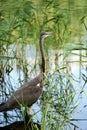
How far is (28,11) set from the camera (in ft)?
29.2

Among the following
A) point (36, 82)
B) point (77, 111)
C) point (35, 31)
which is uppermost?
point (35, 31)

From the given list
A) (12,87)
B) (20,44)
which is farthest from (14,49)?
(12,87)

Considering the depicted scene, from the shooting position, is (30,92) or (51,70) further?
(51,70)

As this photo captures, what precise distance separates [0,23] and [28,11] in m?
1.12

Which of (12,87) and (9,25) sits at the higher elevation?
(9,25)

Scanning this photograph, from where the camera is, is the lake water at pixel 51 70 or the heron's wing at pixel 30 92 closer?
the heron's wing at pixel 30 92

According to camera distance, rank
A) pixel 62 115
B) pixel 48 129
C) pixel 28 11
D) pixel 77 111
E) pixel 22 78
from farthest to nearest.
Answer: pixel 28 11
pixel 22 78
pixel 77 111
pixel 62 115
pixel 48 129

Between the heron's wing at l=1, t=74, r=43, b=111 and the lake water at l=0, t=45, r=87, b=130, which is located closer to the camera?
the heron's wing at l=1, t=74, r=43, b=111

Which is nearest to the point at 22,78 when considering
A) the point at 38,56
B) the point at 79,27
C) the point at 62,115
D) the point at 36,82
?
the point at 38,56

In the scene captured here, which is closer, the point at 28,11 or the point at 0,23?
the point at 0,23

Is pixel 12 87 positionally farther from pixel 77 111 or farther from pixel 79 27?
pixel 79 27

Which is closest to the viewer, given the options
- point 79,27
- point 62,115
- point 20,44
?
point 62,115

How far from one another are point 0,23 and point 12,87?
1.08m

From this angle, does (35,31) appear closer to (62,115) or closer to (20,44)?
(20,44)
